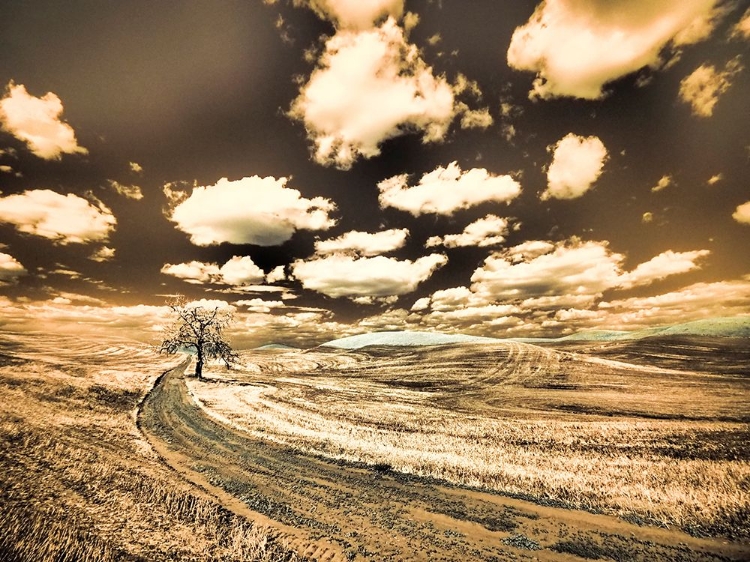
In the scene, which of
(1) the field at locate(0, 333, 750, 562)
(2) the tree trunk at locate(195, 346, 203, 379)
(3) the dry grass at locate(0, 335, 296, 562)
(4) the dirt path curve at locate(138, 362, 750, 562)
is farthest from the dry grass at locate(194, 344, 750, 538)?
(3) the dry grass at locate(0, 335, 296, 562)

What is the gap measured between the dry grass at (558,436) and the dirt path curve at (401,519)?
1377 mm

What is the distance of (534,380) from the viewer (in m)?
62.9

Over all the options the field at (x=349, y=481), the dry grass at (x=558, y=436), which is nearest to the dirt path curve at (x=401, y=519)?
the field at (x=349, y=481)

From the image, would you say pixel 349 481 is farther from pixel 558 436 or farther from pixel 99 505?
pixel 558 436

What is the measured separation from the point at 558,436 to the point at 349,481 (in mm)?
18202

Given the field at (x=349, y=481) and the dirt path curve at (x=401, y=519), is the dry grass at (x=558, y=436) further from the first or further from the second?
the dirt path curve at (x=401, y=519)

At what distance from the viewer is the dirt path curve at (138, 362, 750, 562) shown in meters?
10.1

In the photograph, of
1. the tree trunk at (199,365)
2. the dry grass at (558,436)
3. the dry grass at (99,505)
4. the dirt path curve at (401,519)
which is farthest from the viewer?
the tree trunk at (199,365)

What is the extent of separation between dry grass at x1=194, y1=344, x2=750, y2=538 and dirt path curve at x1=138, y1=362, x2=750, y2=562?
138 centimetres

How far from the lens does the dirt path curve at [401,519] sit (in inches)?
397

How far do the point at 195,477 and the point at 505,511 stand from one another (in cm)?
1302

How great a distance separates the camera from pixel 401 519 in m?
11.7

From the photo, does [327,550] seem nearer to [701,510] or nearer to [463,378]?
[701,510]

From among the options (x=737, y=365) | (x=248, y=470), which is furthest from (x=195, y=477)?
(x=737, y=365)
